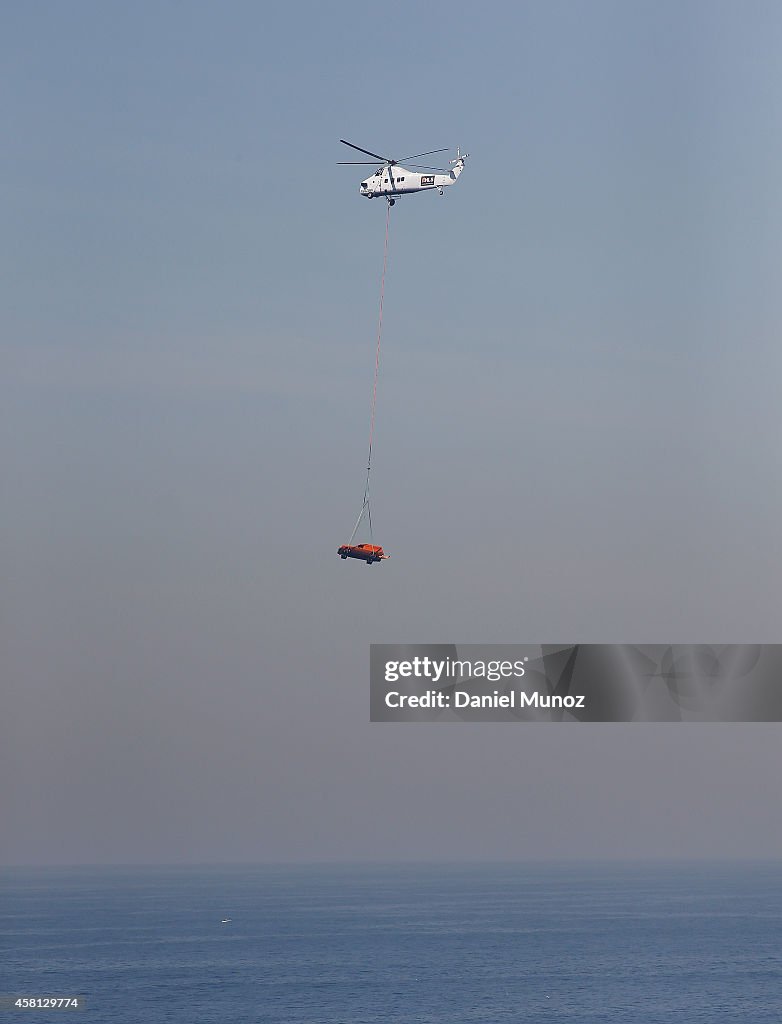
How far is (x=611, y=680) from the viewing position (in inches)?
1902

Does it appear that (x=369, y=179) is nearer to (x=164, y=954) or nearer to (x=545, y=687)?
(x=545, y=687)

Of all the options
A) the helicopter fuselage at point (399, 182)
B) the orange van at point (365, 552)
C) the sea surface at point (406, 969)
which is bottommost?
the sea surface at point (406, 969)

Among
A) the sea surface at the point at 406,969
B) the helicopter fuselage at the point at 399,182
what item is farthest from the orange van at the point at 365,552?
the sea surface at the point at 406,969

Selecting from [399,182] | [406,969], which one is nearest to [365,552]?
[399,182]

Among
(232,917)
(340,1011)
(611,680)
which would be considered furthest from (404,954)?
(611,680)

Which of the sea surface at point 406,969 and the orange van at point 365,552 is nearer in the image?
the orange van at point 365,552

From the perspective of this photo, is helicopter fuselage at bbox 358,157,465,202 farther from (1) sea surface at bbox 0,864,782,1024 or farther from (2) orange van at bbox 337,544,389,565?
(1) sea surface at bbox 0,864,782,1024

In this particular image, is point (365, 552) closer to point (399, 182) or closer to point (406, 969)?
point (399, 182)

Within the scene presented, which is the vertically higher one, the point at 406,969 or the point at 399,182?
the point at 399,182

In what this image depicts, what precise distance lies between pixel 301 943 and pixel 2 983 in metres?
39.4

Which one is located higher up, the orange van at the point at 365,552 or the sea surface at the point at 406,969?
the orange van at the point at 365,552

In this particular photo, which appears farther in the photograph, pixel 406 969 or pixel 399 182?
pixel 406 969

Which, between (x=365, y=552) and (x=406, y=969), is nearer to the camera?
(x=365, y=552)

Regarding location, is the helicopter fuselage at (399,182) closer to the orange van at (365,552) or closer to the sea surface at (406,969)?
the orange van at (365,552)
